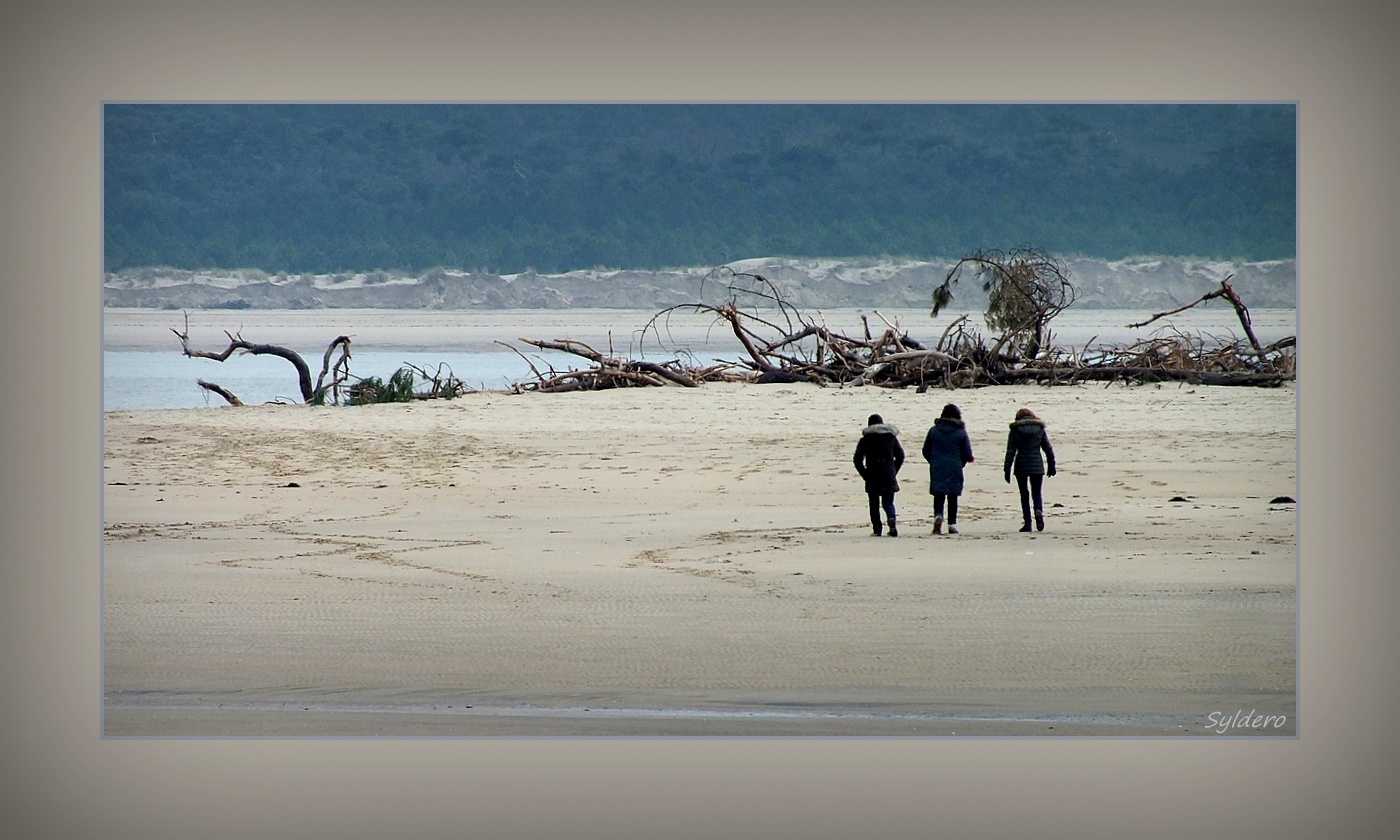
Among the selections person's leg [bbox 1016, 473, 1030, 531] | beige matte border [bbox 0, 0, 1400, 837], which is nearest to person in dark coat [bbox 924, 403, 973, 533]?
person's leg [bbox 1016, 473, 1030, 531]

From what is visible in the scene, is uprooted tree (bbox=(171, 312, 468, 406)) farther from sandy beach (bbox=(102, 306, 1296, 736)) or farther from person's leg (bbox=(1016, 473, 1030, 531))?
person's leg (bbox=(1016, 473, 1030, 531))

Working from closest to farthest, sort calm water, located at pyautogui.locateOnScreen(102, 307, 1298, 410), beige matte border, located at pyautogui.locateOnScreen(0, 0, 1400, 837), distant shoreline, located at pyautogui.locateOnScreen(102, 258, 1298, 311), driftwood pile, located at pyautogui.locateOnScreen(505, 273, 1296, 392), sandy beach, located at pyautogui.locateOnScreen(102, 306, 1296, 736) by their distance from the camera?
1. beige matte border, located at pyautogui.locateOnScreen(0, 0, 1400, 837)
2. sandy beach, located at pyautogui.locateOnScreen(102, 306, 1296, 736)
3. calm water, located at pyautogui.locateOnScreen(102, 307, 1298, 410)
4. distant shoreline, located at pyautogui.locateOnScreen(102, 258, 1298, 311)
5. driftwood pile, located at pyautogui.locateOnScreen(505, 273, 1296, 392)

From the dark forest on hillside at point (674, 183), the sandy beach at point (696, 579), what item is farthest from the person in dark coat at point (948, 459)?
the dark forest on hillside at point (674, 183)

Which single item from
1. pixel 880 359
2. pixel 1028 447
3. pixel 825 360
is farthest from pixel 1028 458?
pixel 825 360
